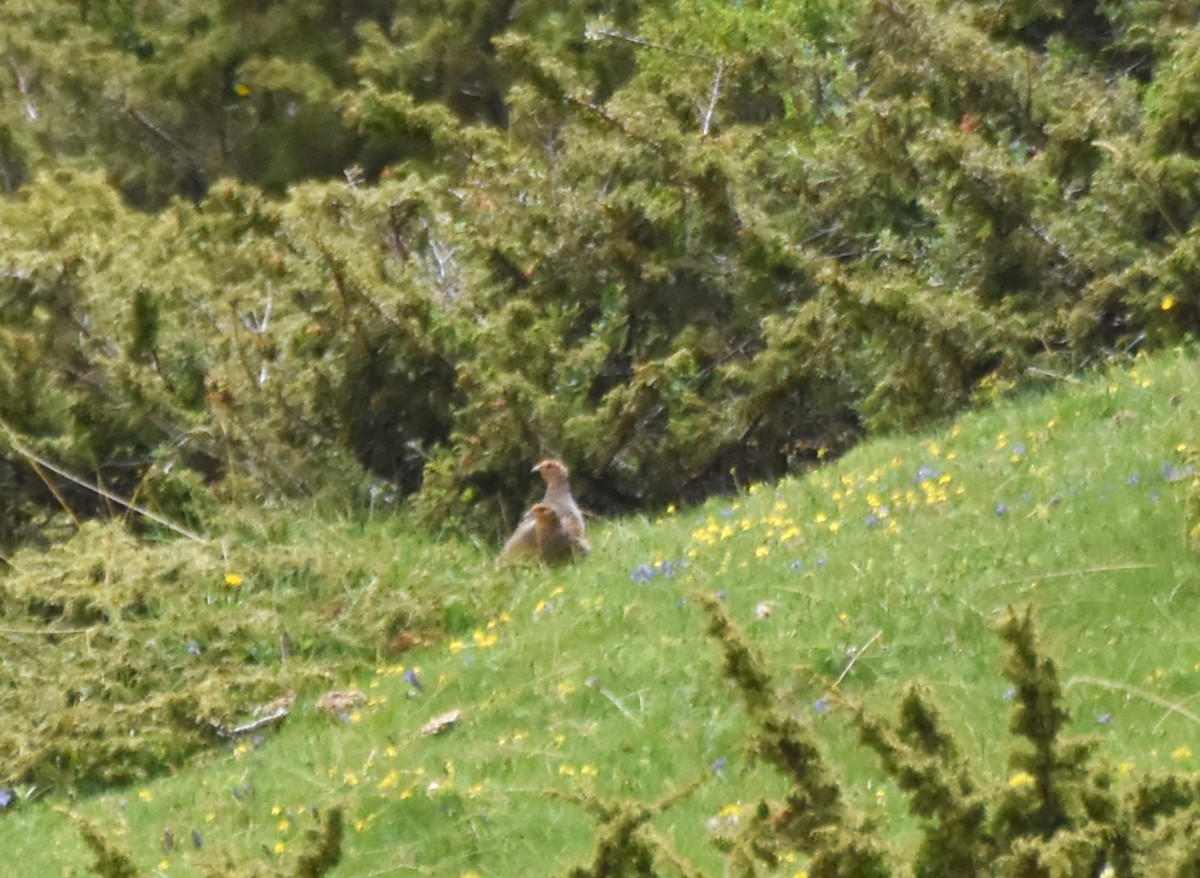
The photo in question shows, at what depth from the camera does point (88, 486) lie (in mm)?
11070

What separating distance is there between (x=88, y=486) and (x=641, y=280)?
355cm

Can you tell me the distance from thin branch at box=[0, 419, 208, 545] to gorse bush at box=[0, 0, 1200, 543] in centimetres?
9

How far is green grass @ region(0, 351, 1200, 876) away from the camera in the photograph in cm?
661

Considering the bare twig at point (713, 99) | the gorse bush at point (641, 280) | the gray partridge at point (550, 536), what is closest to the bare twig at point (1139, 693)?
the gray partridge at point (550, 536)

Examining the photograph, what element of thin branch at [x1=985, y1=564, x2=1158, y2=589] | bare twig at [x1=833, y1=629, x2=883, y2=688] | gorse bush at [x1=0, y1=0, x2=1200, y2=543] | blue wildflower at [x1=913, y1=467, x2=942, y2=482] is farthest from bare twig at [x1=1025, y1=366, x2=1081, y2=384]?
bare twig at [x1=833, y1=629, x2=883, y2=688]

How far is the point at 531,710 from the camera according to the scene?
7840 millimetres

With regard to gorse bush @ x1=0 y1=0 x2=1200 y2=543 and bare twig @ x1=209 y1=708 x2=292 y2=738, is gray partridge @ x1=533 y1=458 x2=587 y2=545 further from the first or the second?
bare twig @ x1=209 y1=708 x2=292 y2=738

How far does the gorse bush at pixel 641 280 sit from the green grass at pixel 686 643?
39.2 inches

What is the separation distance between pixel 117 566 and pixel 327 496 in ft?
4.80

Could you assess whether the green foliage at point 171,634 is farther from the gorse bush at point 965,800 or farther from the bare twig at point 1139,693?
the gorse bush at point 965,800

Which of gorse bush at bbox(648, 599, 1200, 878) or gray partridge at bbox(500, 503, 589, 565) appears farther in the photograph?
gray partridge at bbox(500, 503, 589, 565)

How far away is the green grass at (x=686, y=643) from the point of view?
661 centimetres

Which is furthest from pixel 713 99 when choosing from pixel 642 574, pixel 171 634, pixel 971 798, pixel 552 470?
pixel 971 798

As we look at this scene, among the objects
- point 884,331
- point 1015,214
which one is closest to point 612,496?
point 884,331
